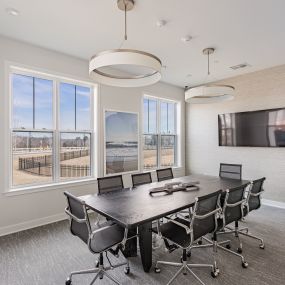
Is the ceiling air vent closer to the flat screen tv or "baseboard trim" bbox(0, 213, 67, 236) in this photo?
the flat screen tv

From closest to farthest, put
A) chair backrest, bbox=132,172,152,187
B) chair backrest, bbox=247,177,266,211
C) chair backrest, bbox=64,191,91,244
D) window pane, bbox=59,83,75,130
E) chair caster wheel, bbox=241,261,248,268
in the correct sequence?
chair backrest, bbox=64,191,91,244 < chair caster wheel, bbox=241,261,248,268 < chair backrest, bbox=247,177,266,211 < chair backrest, bbox=132,172,152,187 < window pane, bbox=59,83,75,130

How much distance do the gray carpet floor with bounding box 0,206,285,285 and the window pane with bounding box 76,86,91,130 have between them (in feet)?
6.81

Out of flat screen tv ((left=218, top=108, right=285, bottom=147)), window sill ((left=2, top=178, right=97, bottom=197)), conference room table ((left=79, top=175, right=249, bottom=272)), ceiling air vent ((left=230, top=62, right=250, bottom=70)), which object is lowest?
window sill ((left=2, top=178, right=97, bottom=197))

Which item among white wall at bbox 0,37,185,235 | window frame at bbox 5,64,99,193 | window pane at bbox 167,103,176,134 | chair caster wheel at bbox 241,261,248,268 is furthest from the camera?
window pane at bbox 167,103,176,134

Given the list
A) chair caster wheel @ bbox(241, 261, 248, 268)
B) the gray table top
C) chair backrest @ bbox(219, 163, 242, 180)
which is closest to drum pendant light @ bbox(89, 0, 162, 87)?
the gray table top

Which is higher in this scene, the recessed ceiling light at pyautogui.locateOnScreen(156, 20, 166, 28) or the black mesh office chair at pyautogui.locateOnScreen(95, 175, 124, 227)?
the recessed ceiling light at pyautogui.locateOnScreen(156, 20, 166, 28)

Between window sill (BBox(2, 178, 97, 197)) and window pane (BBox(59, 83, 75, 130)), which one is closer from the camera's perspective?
window sill (BBox(2, 178, 97, 197))

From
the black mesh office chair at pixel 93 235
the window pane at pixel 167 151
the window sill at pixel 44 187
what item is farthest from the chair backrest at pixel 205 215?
the window pane at pixel 167 151

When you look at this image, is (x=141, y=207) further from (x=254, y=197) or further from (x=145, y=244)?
(x=254, y=197)

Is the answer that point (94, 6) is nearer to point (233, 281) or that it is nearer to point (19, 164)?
point (19, 164)

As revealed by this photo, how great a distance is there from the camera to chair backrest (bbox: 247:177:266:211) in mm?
2812

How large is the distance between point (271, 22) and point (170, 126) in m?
3.80

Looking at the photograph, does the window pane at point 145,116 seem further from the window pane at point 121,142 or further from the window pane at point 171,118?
the window pane at point 171,118

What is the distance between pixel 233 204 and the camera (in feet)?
8.23
